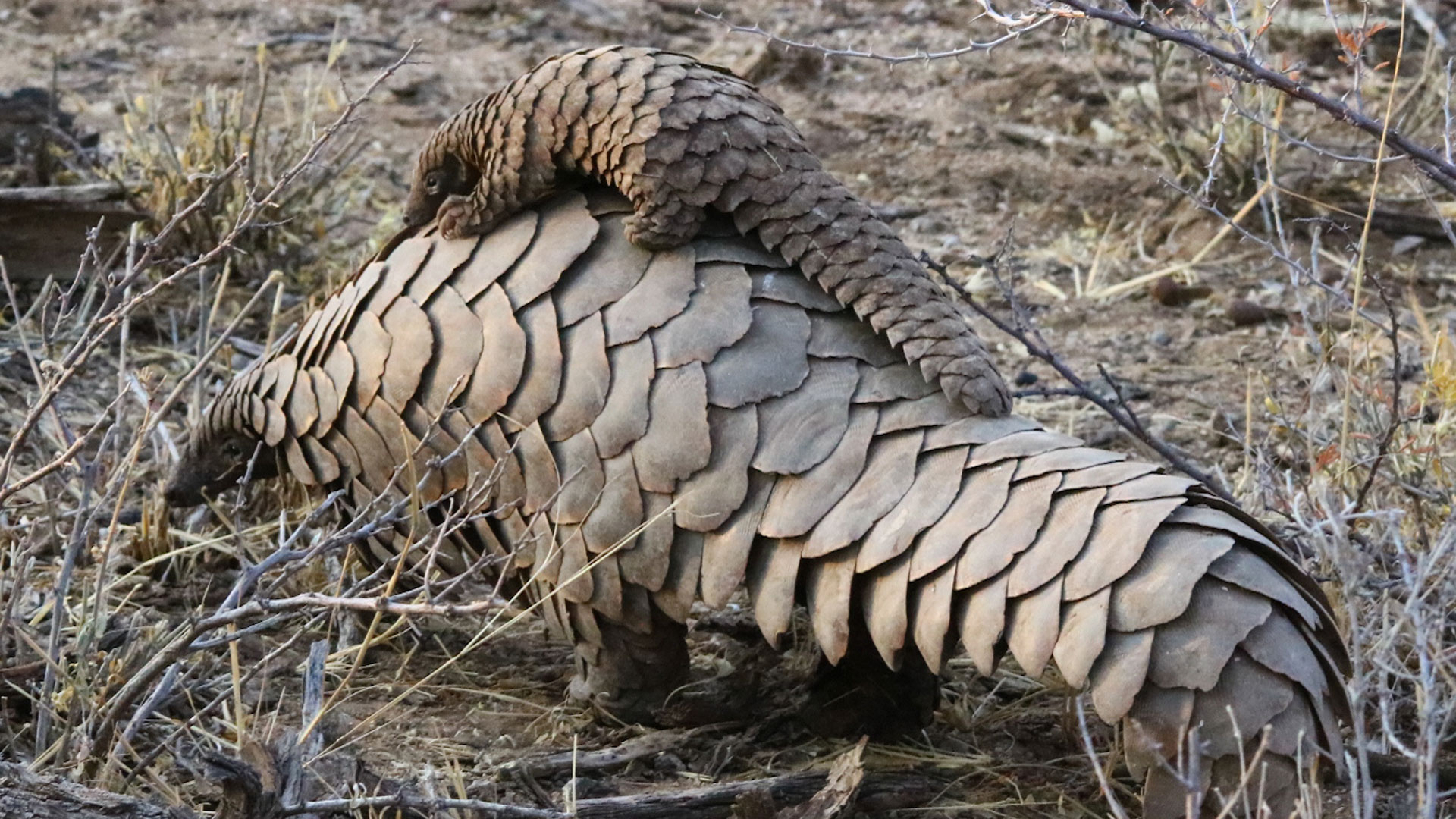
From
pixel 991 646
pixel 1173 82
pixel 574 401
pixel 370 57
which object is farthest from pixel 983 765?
pixel 370 57

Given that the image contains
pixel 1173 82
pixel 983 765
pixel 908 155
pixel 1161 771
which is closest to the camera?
pixel 1161 771

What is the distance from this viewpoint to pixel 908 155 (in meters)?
6.71

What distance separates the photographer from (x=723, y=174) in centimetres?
275

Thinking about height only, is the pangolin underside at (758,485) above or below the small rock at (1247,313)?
above

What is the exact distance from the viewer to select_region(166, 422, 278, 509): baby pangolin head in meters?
3.53

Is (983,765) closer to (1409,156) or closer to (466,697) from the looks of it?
(466,697)

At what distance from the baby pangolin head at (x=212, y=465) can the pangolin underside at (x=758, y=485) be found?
Answer: 0.82 ft

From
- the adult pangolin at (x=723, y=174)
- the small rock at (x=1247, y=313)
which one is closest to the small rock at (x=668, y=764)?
the adult pangolin at (x=723, y=174)

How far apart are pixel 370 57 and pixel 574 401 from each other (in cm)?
541

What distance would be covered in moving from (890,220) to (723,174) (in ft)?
11.1

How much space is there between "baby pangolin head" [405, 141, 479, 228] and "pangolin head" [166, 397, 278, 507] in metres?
0.64

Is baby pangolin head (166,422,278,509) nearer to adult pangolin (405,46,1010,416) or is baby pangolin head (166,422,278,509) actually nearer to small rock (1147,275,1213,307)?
adult pangolin (405,46,1010,416)

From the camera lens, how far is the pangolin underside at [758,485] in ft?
7.36

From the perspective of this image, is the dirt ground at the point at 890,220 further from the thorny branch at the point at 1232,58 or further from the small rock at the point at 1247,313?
the thorny branch at the point at 1232,58
